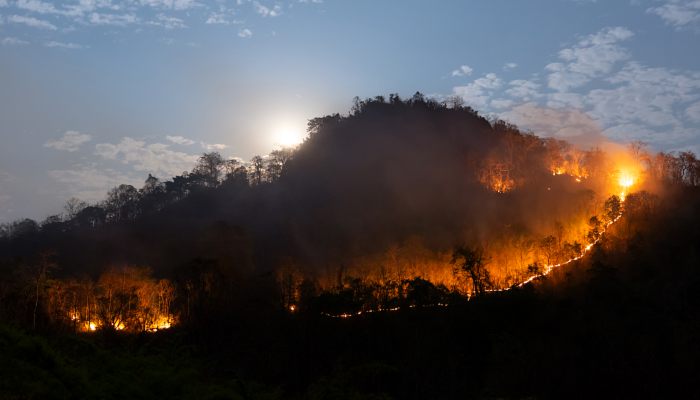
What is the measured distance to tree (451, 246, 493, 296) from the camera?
49219mm

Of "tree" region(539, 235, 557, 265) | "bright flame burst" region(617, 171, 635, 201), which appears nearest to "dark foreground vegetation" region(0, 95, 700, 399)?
"tree" region(539, 235, 557, 265)

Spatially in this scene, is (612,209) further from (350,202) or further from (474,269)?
(350,202)

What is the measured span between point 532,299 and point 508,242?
11.9 meters

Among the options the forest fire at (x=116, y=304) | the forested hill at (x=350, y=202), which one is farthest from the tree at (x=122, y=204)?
the forest fire at (x=116, y=304)

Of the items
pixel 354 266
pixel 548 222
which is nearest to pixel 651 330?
pixel 548 222

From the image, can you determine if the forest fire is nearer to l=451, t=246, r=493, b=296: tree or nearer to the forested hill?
the forested hill

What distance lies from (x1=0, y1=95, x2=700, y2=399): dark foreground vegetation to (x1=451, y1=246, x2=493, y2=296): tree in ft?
1.45

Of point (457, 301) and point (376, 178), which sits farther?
point (376, 178)

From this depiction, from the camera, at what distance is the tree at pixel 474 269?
4922 cm

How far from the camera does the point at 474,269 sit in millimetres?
50812

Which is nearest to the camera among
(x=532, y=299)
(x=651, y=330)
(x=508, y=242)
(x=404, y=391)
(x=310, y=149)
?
(x=404, y=391)

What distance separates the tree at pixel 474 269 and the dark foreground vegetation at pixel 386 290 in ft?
1.45

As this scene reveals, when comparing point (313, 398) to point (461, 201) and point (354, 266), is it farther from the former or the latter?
point (461, 201)

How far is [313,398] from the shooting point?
9773mm
